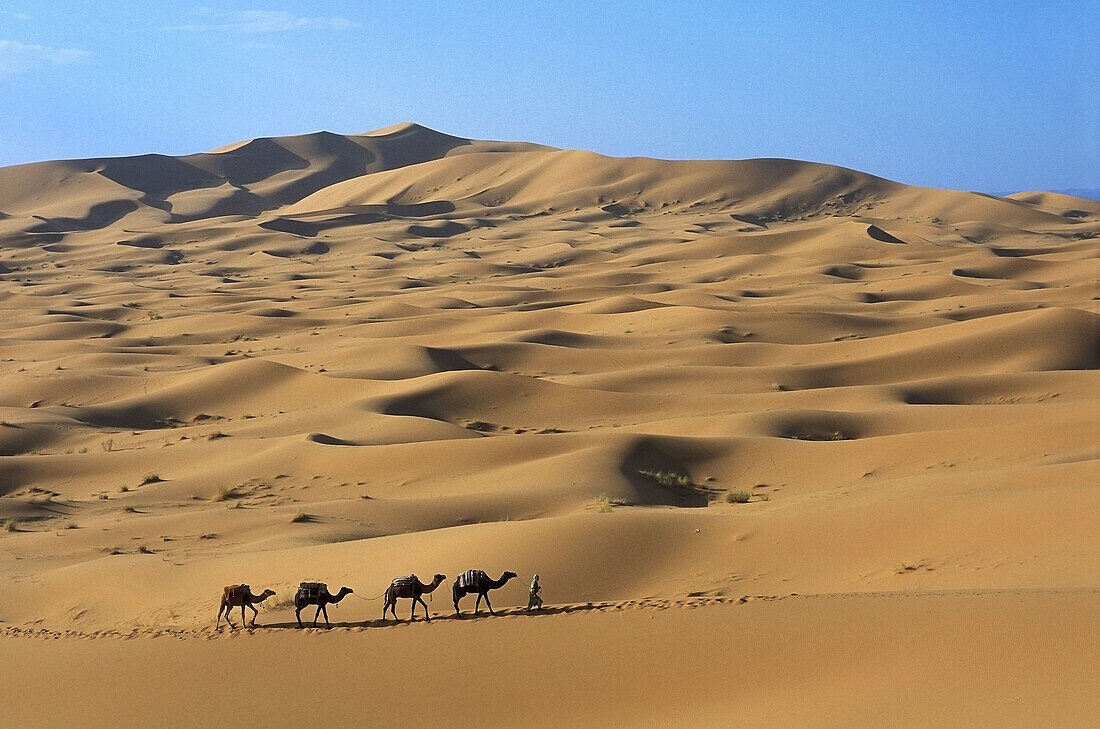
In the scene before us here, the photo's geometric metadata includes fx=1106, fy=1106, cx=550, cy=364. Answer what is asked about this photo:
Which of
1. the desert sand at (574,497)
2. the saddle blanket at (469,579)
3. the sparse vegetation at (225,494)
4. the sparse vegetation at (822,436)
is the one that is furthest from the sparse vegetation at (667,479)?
the saddle blanket at (469,579)

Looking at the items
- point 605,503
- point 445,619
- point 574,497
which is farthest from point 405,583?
point 574,497

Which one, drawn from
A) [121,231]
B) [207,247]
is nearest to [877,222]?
[207,247]

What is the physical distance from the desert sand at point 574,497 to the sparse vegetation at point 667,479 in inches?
3.6

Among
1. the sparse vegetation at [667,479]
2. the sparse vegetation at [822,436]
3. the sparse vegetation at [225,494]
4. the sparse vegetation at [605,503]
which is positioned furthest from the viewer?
the sparse vegetation at [822,436]

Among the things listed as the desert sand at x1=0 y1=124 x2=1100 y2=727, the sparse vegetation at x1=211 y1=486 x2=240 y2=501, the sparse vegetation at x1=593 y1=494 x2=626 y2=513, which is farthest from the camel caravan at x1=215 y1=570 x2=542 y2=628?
the sparse vegetation at x1=211 y1=486 x2=240 y2=501

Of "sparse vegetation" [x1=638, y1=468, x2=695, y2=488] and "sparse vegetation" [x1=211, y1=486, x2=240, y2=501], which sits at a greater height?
"sparse vegetation" [x1=638, y1=468, x2=695, y2=488]

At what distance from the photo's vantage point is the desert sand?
21.0 ft

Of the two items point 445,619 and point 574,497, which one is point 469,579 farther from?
point 574,497

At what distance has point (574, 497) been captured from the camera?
13.8 meters

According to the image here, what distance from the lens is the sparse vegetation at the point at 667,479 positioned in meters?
15.1

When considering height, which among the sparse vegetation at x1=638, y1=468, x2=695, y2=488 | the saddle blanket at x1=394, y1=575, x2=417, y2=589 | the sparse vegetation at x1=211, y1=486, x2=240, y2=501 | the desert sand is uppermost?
the saddle blanket at x1=394, y1=575, x2=417, y2=589

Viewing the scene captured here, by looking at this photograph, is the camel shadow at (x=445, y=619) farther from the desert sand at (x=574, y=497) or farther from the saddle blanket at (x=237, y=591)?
the saddle blanket at (x=237, y=591)

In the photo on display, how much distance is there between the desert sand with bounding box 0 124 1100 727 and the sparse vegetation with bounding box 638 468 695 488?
9cm

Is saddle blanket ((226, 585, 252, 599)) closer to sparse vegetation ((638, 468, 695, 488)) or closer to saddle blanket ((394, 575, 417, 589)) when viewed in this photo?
saddle blanket ((394, 575, 417, 589))
